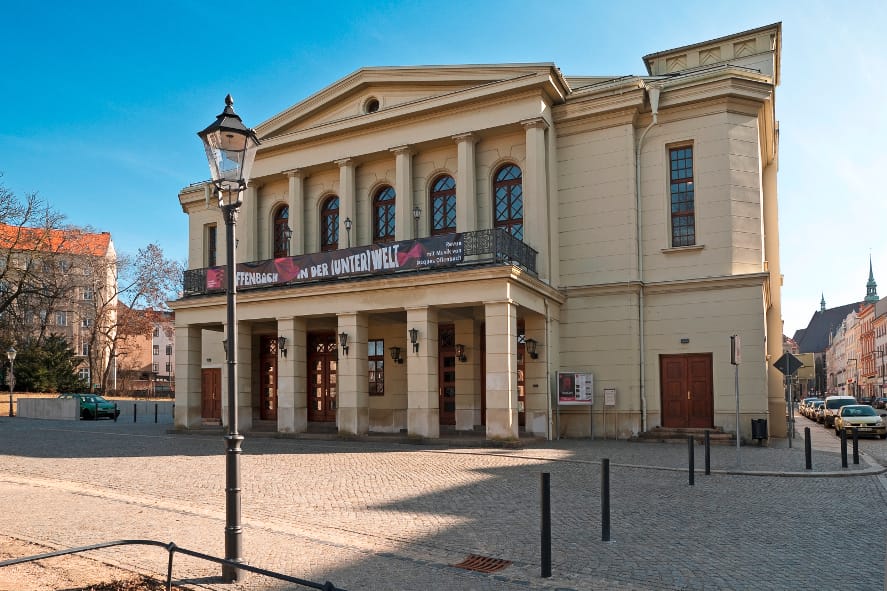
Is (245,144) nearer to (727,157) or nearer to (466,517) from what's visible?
(466,517)

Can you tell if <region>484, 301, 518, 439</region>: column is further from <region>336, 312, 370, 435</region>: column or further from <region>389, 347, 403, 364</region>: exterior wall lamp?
<region>389, 347, 403, 364</region>: exterior wall lamp

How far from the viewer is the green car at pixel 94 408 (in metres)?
37.2

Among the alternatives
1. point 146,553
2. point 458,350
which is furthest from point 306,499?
point 458,350

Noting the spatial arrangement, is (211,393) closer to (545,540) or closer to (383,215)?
(383,215)

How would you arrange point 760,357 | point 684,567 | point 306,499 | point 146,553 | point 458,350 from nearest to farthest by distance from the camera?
point 684,567, point 146,553, point 306,499, point 760,357, point 458,350

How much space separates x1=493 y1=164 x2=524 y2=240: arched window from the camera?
2356 cm

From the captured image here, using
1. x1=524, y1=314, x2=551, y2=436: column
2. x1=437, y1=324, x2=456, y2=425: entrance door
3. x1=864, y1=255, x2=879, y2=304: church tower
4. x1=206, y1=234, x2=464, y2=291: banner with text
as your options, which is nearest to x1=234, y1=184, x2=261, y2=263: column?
x1=206, y1=234, x2=464, y2=291: banner with text

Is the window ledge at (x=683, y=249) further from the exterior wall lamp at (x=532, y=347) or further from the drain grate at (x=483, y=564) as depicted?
the drain grate at (x=483, y=564)

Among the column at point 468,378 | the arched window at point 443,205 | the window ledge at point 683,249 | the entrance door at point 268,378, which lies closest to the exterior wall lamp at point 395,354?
the column at point 468,378

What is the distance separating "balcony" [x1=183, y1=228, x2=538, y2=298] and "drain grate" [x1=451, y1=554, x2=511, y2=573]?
40.8 ft

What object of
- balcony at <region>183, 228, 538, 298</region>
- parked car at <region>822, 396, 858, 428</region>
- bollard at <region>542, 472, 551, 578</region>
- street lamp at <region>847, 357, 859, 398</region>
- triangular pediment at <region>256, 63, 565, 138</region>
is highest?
triangular pediment at <region>256, 63, 565, 138</region>

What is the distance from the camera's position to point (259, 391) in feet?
96.0

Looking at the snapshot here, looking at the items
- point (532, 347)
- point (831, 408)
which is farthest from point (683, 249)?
point (831, 408)

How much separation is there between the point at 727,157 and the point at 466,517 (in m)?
16.3
